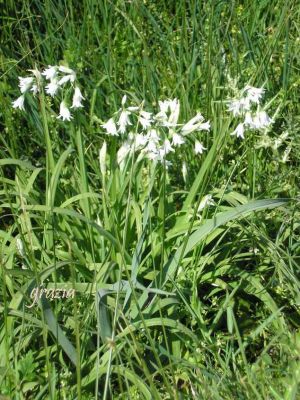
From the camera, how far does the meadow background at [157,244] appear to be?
1.97m

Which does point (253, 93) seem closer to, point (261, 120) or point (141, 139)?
point (261, 120)

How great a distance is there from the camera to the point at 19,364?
1996 millimetres

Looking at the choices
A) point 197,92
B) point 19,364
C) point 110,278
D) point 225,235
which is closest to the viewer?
point 19,364

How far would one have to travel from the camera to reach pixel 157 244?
2385mm

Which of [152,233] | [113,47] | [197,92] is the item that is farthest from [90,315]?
[113,47]

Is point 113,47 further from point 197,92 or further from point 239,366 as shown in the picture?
point 239,366

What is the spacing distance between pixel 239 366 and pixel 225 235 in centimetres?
54

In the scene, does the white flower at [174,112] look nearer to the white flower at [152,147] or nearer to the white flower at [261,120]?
the white flower at [152,147]

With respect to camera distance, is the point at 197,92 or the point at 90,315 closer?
the point at 90,315

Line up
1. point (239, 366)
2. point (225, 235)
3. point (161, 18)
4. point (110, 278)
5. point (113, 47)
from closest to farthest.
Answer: point (239, 366)
point (110, 278)
point (225, 235)
point (113, 47)
point (161, 18)

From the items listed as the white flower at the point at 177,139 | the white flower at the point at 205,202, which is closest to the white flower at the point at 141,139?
the white flower at the point at 177,139

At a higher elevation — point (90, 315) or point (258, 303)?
point (90, 315)

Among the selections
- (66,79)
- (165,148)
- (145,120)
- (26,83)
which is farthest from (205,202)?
(26,83)

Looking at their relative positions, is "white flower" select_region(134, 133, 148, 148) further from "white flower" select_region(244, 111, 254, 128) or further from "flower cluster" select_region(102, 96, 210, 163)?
"white flower" select_region(244, 111, 254, 128)
